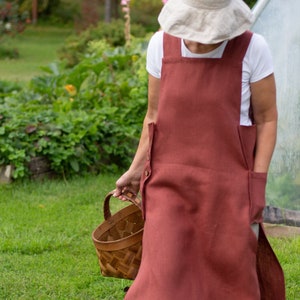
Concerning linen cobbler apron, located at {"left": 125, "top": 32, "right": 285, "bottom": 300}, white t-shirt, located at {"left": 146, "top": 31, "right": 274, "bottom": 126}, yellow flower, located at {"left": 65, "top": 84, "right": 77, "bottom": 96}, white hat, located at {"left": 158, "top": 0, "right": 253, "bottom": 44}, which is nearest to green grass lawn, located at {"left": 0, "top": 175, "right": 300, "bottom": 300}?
yellow flower, located at {"left": 65, "top": 84, "right": 77, "bottom": 96}

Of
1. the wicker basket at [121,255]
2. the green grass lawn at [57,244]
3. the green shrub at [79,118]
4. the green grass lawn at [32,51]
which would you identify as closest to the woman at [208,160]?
the wicker basket at [121,255]

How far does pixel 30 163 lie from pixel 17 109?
2.43 ft

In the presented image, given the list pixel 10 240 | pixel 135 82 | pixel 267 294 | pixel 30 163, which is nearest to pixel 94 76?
pixel 135 82

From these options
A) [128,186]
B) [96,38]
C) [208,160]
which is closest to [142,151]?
[128,186]

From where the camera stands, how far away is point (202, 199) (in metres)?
3.51

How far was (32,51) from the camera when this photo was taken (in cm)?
2036

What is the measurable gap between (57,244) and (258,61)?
2611 mm

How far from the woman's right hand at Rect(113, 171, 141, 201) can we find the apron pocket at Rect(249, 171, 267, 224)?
2.05ft

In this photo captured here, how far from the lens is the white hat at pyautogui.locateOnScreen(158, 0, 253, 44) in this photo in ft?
11.0

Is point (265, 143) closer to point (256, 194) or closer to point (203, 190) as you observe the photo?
point (256, 194)

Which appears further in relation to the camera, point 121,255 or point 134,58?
point 134,58

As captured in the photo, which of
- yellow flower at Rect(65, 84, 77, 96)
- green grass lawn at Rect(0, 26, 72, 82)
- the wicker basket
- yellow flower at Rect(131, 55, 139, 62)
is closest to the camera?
the wicker basket

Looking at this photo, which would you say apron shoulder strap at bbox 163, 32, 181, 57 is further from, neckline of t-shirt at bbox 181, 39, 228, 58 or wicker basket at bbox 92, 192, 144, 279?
wicker basket at bbox 92, 192, 144, 279

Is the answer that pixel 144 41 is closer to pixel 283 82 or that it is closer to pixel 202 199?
pixel 283 82
